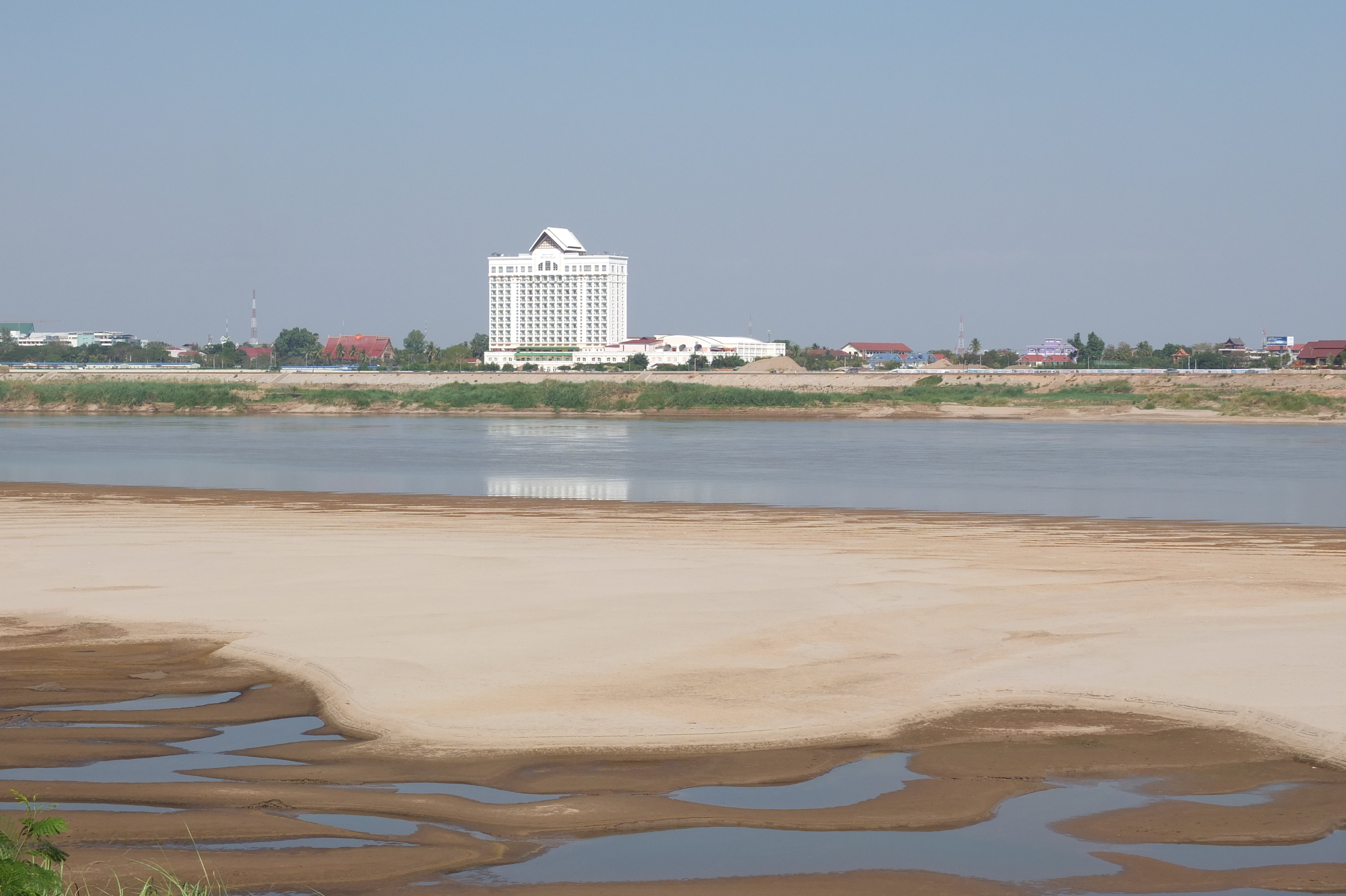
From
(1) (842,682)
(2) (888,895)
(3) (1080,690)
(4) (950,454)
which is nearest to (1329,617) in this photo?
(3) (1080,690)

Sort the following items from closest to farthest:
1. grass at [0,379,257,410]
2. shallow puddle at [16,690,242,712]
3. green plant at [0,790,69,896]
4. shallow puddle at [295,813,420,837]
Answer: green plant at [0,790,69,896] → shallow puddle at [295,813,420,837] → shallow puddle at [16,690,242,712] → grass at [0,379,257,410]

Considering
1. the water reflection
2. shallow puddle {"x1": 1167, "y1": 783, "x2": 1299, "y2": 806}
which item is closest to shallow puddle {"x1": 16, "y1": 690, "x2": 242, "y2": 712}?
shallow puddle {"x1": 1167, "y1": 783, "x2": 1299, "y2": 806}

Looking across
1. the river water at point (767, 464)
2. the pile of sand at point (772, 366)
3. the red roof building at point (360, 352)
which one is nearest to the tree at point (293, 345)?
the red roof building at point (360, 352)

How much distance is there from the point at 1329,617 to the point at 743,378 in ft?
294

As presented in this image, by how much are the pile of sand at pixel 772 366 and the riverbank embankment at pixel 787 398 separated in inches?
1109

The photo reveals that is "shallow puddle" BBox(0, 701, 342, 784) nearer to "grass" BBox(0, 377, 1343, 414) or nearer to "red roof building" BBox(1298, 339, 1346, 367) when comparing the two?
"grass" BBox(0, 377, 1343, 414)

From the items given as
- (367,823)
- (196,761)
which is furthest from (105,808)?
(367,823)

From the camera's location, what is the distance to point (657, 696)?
352 inches

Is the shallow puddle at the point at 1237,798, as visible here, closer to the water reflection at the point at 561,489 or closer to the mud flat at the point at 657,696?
the mud flat at the point at 657,696

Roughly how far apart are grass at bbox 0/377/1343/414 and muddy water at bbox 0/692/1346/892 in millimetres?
72090

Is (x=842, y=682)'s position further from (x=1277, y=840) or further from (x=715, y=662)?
(x=1277, y=840)

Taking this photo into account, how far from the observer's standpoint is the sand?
28.1 feet

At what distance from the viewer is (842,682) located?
9.34 meters

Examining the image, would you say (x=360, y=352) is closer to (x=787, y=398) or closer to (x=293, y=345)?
(x=293, y=345)
